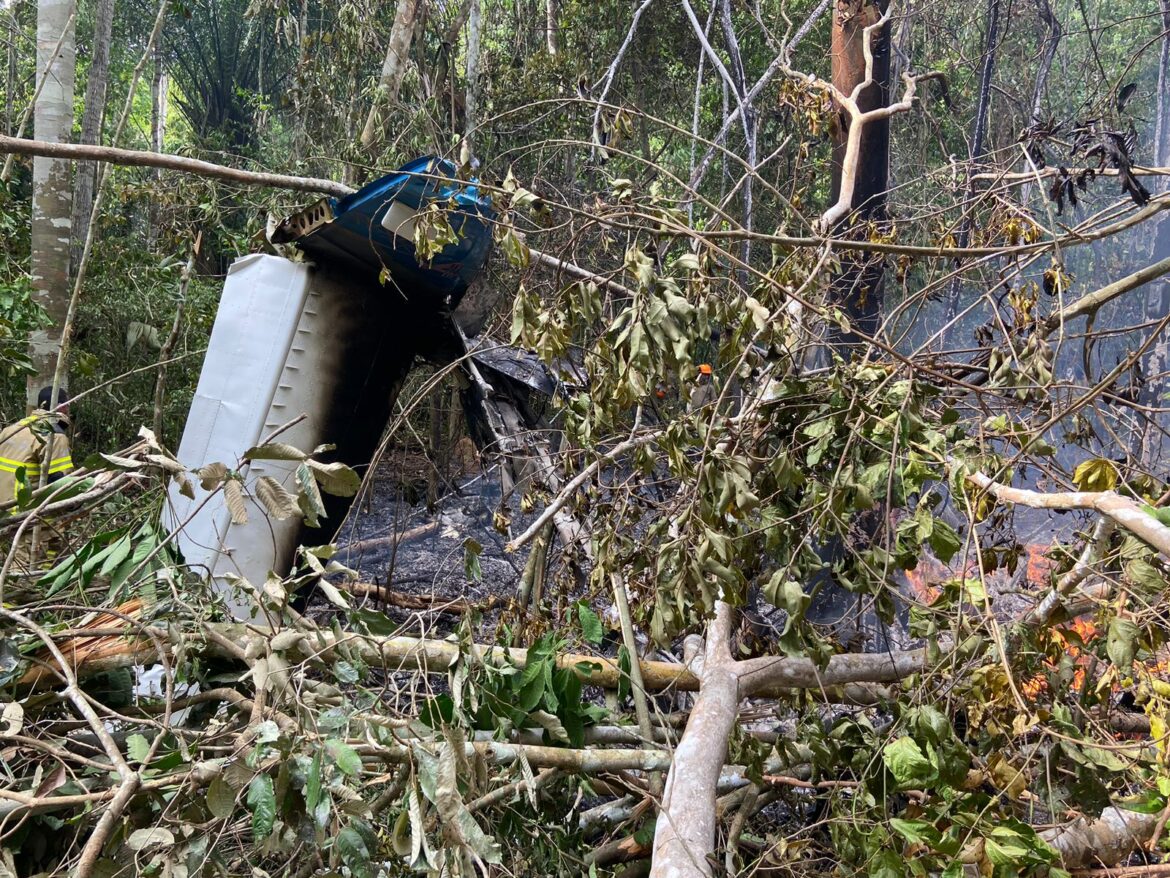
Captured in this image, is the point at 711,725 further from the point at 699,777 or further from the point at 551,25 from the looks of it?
the point at 551,25

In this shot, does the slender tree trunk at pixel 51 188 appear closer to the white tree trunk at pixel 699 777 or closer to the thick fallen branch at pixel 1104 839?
the white tree trunk at pixel 699 777

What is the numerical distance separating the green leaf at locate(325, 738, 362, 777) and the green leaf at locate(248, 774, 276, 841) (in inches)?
4.8

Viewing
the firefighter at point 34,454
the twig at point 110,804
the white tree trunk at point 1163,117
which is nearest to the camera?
the twig at point 110,804

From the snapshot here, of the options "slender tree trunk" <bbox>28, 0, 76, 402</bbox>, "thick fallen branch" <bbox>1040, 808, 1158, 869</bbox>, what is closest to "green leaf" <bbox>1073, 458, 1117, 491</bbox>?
"thick fallen branch" <bbox>1040, 808, 1158, 869</bbox>

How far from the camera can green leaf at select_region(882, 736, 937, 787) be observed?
1.81m

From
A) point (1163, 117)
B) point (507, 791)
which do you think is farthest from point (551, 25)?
point (507, 791)

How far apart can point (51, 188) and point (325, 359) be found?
6.88 feet

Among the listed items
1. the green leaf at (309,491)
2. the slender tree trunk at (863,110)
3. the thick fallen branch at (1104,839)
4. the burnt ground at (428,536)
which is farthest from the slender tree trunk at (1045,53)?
the green leaf at (309,491)

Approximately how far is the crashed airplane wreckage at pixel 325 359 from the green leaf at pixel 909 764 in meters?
1.56

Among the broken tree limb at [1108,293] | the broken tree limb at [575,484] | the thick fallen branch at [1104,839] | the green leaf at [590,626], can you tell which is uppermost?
the broken tree limb at [1108,293]

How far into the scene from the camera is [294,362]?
3.38 m

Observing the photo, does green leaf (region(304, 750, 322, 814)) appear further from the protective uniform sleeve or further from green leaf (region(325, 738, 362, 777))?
the protective uniform sleeve

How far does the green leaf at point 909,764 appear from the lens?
1.81 m

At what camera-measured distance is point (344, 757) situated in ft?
4.99
